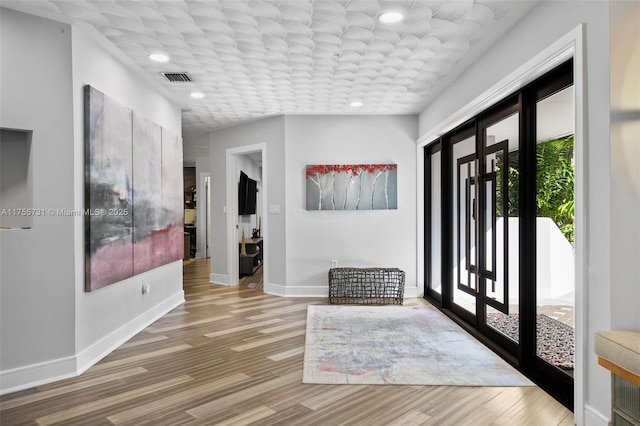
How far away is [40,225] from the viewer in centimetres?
306

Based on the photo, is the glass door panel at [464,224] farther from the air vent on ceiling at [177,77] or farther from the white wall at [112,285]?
the white wall at [112,285]

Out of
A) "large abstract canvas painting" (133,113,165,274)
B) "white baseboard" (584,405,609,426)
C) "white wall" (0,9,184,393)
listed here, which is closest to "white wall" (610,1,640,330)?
"white baseboard" (584,405,609,426)

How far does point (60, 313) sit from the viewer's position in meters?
3.13

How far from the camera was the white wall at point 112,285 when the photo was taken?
3.27 meters

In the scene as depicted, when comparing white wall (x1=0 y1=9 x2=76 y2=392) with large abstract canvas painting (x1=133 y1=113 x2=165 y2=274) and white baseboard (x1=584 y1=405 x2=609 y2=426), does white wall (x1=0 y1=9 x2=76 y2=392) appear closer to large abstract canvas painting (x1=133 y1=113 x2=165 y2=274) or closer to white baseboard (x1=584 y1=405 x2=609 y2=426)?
large abstract canvas painting (x1=133 y1=113 x2=165 y2=274)

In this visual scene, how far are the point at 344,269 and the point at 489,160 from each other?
258cm

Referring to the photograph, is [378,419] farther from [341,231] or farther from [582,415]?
[341,231]

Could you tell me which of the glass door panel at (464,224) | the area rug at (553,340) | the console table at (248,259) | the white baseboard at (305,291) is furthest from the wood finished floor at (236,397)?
the console table at (248,259)

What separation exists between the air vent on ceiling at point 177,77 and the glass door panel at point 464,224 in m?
3.00

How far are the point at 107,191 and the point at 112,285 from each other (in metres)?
0.83

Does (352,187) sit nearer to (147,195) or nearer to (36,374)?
(147,195)

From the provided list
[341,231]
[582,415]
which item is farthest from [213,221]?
[582,415]

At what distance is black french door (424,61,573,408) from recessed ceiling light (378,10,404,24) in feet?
3.53

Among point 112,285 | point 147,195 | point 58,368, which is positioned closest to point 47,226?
point 112,285
